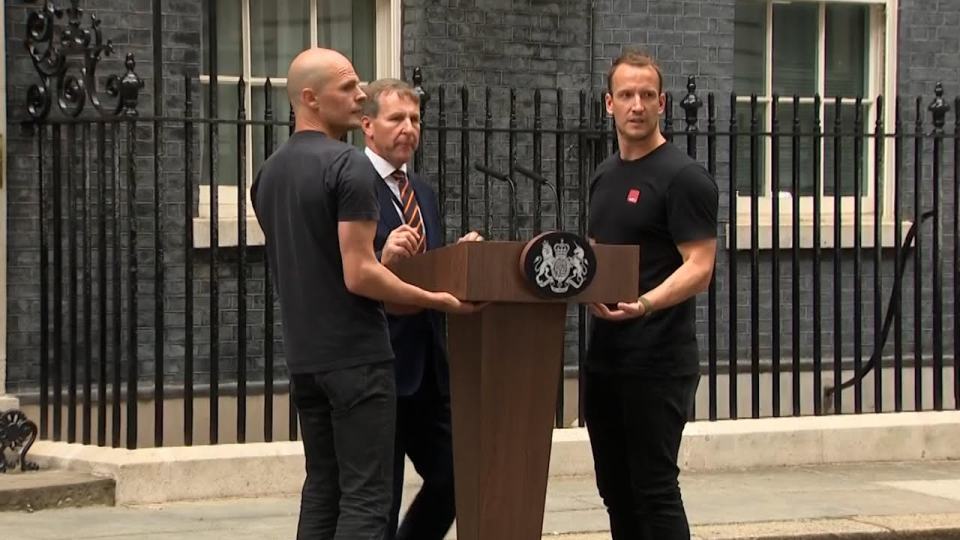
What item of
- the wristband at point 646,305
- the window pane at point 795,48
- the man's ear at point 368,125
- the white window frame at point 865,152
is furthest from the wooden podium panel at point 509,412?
the window pane at point 795,48

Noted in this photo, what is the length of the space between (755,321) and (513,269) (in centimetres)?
478

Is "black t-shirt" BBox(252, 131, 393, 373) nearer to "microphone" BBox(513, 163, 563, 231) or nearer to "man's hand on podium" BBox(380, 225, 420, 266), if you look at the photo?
"man's hand on podium" BBox(380, 225, 420, 266)

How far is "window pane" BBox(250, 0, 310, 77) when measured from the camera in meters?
10.3

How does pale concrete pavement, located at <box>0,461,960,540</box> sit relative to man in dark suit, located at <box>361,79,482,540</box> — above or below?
below

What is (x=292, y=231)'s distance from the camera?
518 centimetres

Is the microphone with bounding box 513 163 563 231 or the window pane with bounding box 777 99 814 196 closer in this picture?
the microphone with bounding box 513 163 563 231

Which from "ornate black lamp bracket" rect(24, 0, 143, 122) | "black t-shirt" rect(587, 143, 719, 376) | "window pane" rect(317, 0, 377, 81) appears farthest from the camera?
"window pane" rect(317, 0, 377, 81)

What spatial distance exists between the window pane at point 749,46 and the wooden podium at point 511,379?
6.71m

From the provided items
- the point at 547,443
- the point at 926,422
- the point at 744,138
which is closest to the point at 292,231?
the point at 547,443

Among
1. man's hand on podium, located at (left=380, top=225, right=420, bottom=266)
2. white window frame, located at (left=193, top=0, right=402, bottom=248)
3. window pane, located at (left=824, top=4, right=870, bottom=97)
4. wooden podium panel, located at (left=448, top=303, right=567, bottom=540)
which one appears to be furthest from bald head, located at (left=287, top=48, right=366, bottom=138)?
window pane, located at (left=824, top=4, right=870, bottom=97)

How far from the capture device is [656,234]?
5.62 m

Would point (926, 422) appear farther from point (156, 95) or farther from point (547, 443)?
point (547, 443)

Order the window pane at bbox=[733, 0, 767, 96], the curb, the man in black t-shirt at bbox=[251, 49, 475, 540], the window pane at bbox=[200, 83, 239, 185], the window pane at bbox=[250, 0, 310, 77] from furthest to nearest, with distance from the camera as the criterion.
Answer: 1. the window pane at bbox=[733, 0, 767, 96]
2. the window pane at bbox=[250, 0, 310, 77]
3. the window pane at bbox=[200, 83, 239, 185]
4. the curb
5. the man in black t-shirt at bbox=[251, 49, 475, 540]

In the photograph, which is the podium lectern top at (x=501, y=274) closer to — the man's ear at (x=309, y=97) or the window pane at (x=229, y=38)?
the man's ear at (x=309, y=97)
